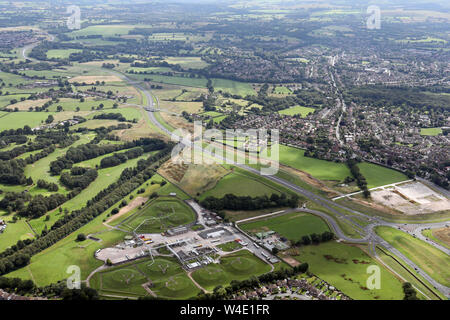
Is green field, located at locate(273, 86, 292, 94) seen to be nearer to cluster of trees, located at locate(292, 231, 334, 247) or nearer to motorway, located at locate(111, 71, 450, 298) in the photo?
motorway, located at locate(111, 71, 450, 298)

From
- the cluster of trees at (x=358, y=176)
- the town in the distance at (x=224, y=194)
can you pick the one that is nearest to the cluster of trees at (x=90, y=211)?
the town in the distance at (x=224, y=194)

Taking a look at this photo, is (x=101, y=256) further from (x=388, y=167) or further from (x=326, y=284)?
(x=388, y=167)

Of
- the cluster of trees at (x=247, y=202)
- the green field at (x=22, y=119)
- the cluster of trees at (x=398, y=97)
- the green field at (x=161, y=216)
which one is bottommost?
the green field at (x=161, y=216)

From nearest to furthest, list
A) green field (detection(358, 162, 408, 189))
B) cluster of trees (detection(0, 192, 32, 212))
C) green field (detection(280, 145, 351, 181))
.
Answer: cluster of trees (detection(0, 192, 32, 212)), green field (detection(358, 162, 408, 189)), green field (detection(280, 145, 351, 181))

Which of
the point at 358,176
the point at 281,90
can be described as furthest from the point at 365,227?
the point at 281,90

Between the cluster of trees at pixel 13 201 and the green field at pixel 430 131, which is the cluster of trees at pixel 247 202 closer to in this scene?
the cluster of trees at pixel 13 201

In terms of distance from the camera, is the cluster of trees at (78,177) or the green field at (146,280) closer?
the green field at (146,280)

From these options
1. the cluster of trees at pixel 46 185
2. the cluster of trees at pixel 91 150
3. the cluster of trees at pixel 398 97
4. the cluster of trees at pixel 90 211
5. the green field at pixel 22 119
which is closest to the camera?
the cluster of trees at pixel 90 211

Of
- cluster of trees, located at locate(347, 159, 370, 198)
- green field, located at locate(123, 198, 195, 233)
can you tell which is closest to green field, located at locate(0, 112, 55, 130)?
green field, located at locate(123, 198, 195, 233)
